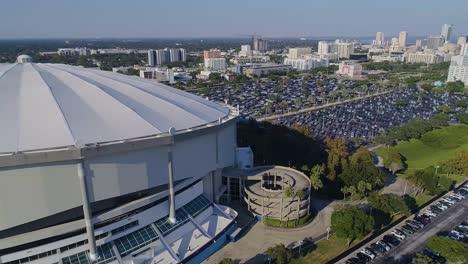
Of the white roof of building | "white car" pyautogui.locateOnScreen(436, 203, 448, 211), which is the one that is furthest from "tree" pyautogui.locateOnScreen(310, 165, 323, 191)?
"white car" pyautogui.locateOnScreen(436, 203, 448, 211)

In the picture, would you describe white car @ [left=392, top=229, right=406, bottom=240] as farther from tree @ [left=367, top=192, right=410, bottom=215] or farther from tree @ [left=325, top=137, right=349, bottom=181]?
tree @ [left=325, top=137, right=349, bottom=181]

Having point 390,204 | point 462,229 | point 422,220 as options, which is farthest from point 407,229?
point 462,229

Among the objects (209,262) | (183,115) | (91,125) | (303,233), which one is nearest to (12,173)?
(91,125)

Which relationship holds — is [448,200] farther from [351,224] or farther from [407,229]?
[351,224]

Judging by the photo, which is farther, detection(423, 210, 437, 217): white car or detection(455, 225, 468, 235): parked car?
detection(423, 210, 437, 217): white car

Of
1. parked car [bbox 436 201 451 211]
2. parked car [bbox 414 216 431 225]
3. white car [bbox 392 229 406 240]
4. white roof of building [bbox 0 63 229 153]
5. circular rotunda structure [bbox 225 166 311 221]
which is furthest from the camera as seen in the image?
parked car [bbox 436 201 451 211]

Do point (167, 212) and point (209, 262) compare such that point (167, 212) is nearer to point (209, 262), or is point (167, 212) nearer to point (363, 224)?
point (209, 262)

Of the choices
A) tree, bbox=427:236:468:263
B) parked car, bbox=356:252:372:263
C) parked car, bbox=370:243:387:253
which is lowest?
parked car, bbox=356:252:372:263

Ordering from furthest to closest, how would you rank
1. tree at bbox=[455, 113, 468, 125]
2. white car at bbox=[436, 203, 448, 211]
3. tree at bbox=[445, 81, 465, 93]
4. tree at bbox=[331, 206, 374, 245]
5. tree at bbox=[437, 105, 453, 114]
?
tree at bbox=[445, 81, 465, 93]
tree at bbox=[437, 105, 453, 114]
tree at bbox=[455, 113, 468, 125]
white car at bbox=[436, 203, 448, 211]
tree at bbox=[331, 206, 374, 245]
